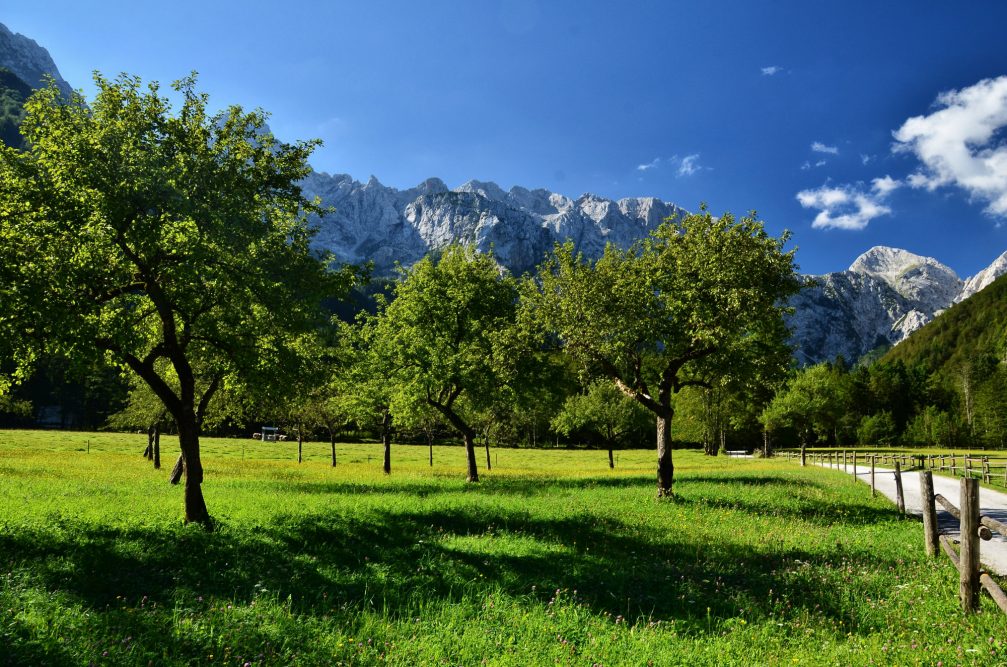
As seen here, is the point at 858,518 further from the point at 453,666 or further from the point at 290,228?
the point at 290,228

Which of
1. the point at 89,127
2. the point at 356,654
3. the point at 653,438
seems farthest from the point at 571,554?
the point at 653,438

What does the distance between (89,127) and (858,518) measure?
2587cm

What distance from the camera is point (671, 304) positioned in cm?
2142

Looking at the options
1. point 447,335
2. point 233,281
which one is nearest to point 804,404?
point 447,335

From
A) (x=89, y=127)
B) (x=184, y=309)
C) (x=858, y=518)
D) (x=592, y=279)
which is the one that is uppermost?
(x=89, y=127)

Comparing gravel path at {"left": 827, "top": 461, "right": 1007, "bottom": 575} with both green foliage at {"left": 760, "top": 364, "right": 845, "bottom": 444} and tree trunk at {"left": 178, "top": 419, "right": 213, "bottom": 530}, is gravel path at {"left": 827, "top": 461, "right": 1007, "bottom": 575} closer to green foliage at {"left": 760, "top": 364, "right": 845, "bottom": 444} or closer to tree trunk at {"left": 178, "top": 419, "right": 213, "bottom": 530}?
tree trunk at {"left": 178, "top": 419, "right": 213, "bottom": 530}

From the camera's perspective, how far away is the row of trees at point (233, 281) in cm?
1200

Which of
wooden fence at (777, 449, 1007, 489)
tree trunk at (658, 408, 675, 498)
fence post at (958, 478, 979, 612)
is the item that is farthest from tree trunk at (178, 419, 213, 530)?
wooden fence at (777, 449, 1007, 489)

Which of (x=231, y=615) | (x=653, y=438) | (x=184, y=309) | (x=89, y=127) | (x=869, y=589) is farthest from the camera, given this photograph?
(x=653, y=438)

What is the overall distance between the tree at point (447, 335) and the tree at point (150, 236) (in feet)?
43.1

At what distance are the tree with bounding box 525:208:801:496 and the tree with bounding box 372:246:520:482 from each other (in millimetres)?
5380

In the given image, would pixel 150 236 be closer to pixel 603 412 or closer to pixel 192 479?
pixel 192 479

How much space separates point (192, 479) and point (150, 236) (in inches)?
260

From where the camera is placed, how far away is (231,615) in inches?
297
